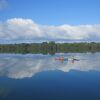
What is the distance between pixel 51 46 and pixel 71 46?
10922 millimetres

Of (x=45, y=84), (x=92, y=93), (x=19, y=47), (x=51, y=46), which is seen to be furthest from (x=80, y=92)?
(x=19, y=47)

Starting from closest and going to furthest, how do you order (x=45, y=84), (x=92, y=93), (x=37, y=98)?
(x=37, y=98) → (x=92, y=93) → (x=45, y=84)

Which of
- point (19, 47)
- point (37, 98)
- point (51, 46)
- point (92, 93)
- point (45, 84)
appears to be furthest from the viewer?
point (19, 47)

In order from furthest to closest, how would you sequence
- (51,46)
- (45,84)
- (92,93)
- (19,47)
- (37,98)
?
1. (19,47)
2. (51,46)
3. (45,84)
4. (92,93)
5. (37,98)

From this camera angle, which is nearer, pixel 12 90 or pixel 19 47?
pixel 12 90

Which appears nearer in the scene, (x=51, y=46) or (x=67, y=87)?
(x=67, y=87)

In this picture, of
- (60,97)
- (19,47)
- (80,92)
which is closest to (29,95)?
(60,97)

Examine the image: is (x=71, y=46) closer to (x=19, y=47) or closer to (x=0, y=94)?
(x=19, y=47)

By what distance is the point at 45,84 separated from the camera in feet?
84.8

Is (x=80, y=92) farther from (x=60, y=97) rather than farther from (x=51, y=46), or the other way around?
(x=51, y=46)

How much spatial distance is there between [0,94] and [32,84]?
5.66 m

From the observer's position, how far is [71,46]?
145 m

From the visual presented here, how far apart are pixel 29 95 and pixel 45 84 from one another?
5227 millimetres

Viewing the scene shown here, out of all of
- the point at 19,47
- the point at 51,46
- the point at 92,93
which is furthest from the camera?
the point at 19,47
